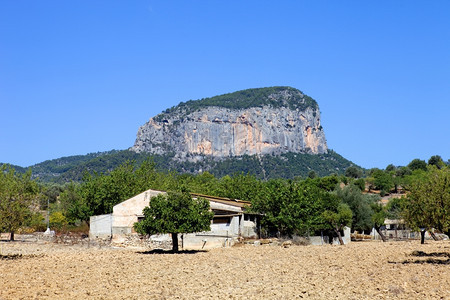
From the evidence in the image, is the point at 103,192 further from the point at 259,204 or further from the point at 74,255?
the point at 74,255

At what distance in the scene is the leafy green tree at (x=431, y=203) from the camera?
3075 cm

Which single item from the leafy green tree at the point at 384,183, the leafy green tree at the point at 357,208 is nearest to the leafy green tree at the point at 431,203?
the leafy green tree at the point at 357,208

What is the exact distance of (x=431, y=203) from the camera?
103ft

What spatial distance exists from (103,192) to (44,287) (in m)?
43.6

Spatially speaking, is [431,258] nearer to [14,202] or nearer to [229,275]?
[229,275]

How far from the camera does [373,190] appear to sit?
149000 mm

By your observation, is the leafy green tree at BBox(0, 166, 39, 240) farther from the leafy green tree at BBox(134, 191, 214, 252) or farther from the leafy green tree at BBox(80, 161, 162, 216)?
the leafy green tree at BBox(80, 161, 162, 216)

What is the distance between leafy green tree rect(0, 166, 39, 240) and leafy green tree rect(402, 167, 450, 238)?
24.9 metres

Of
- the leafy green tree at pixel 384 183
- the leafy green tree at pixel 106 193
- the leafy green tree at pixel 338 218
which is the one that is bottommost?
the leafy green tree at pixel 338 218

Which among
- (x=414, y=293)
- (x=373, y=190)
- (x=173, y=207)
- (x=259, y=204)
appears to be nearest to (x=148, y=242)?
(x=173, y=207)

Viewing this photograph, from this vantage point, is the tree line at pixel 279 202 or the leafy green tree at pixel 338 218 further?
the leafy green tree at pixel 338 218

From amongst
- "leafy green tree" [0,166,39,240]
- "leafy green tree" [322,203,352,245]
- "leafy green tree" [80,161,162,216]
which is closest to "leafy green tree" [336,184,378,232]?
"leafy green tree" [322,203,352,245]

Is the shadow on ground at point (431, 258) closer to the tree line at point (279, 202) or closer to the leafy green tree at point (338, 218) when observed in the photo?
the tree line at point (279, 202)

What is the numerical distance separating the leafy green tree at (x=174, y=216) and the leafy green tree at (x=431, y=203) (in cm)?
1463
